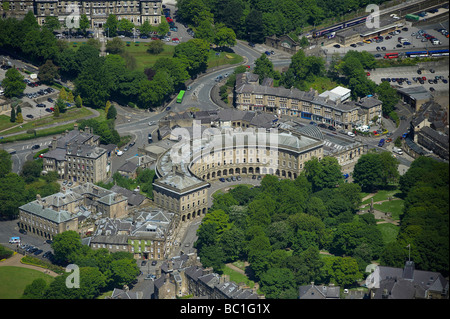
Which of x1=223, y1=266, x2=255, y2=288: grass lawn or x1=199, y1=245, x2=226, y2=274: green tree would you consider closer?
x1=223, y1=266, x2=255, y2=288: grass lawn

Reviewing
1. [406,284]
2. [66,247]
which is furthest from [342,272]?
[66,247]

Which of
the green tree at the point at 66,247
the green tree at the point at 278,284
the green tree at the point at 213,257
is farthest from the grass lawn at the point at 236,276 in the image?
the green tree at the point at 66,247

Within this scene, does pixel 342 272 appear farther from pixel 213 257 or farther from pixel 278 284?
pixel 213 257

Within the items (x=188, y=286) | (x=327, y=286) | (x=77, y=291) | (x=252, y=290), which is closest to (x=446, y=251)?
(x=327, y=286)

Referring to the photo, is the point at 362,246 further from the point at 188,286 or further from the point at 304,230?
the point at 188,286

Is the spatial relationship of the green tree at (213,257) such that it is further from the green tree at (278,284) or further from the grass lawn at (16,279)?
the grass lawn at (16,279)

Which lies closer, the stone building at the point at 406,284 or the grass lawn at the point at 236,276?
the stone building at the point at 406,284

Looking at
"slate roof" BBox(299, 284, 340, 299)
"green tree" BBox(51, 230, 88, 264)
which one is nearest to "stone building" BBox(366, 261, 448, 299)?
"slate roof" BBox(299, 284, 340, 299)

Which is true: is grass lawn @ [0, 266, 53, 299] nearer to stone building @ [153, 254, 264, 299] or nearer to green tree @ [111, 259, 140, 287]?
green tree @ [111, 259, 140, 287]
